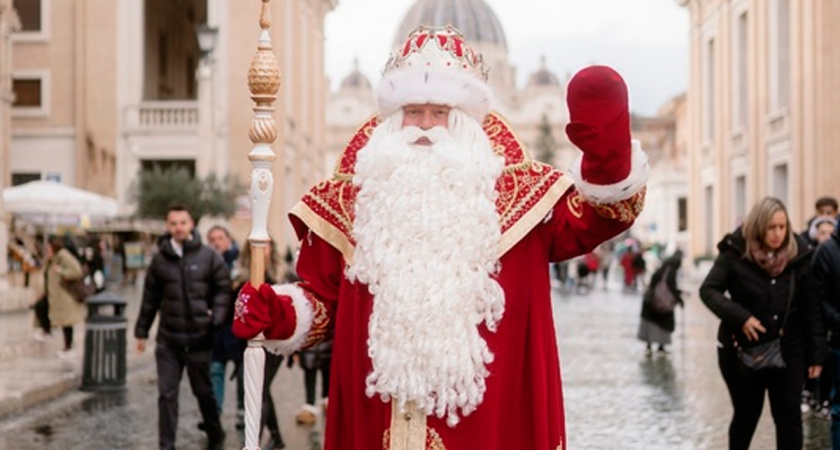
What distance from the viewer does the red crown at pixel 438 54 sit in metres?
4.68

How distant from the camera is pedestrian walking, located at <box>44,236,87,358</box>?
52.2 ft

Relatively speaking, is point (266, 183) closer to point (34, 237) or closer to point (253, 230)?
point (253, 230)

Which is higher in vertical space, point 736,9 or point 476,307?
point 736,9

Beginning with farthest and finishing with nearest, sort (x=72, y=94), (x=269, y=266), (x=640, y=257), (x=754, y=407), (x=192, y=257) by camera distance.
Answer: (x=640, y=257) < (x=72, y=94) < (x=269, y=266) < (x=192, y=257) < (x=754, y=407)

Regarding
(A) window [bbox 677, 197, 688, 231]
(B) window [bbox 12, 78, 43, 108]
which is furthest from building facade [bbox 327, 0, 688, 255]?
(B) window [bbox 12, 78, 43, 108]

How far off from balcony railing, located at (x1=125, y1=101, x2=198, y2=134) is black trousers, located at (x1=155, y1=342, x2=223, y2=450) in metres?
27.2

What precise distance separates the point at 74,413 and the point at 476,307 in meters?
8.05

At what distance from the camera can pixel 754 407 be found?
7.50 meters

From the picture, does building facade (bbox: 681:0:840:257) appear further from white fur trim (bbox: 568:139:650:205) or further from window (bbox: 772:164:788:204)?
white fur trim (bbox: 568:139:650:205)

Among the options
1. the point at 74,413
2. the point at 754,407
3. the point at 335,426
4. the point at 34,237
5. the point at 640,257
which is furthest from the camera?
the point at 640,257

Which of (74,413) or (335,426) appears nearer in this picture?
(335,426)

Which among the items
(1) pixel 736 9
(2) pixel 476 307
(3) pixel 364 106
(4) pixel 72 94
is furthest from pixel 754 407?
(3) pixel 364 106

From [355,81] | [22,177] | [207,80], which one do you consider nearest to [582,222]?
[207,80]

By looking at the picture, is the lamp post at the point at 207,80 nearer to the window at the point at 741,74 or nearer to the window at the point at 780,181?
the window at the point at 780,181
